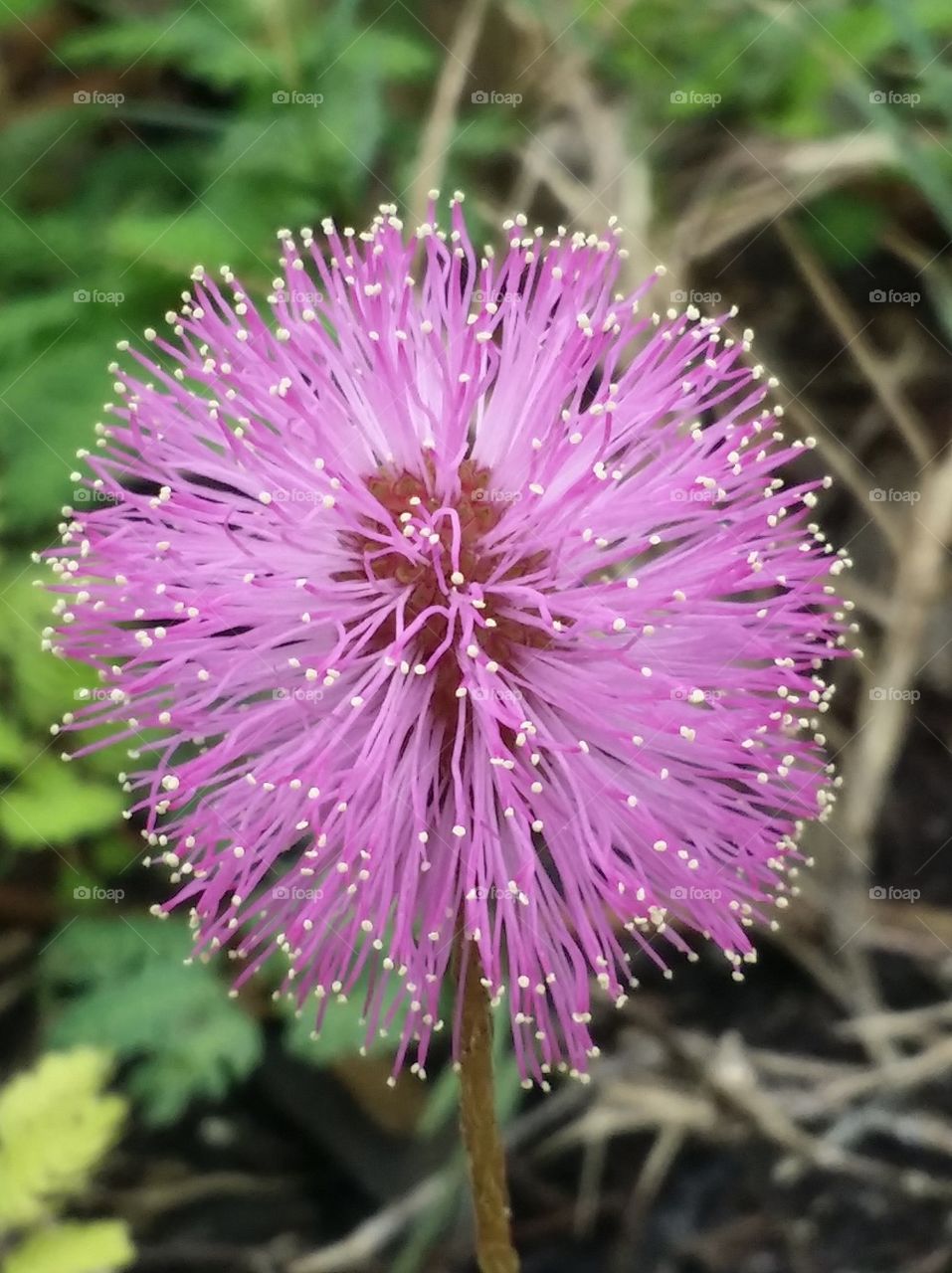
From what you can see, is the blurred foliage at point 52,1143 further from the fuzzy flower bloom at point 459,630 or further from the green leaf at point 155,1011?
the fuzzy flower bloom at point 459,630

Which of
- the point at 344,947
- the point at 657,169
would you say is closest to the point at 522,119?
the point at 657,169

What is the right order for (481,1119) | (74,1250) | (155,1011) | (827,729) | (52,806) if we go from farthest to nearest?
(827,729), (52,806), (155,1011), (74,1250), (481,1119)

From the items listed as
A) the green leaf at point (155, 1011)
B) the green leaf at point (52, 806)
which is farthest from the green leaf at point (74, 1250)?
the green leaf at point (52, 806)

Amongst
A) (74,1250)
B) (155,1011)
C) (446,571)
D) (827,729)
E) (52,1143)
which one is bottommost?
(74,1250)

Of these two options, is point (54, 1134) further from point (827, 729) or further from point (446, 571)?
point (827, 729)

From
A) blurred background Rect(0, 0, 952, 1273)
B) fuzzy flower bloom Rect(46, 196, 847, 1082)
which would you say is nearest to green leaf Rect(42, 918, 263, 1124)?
blurred background Rect(0, 0, 952, 1273)

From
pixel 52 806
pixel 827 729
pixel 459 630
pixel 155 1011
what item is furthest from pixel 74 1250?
pixel 827 729

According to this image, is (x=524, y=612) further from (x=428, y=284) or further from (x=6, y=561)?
(x=6, y=561)

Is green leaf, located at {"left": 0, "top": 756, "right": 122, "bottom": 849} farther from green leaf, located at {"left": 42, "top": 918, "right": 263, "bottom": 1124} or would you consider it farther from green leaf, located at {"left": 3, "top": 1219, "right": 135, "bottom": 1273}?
green leaf, located at {"left": 3, "top": 1219, "right": 135, "bottom": 1273}
